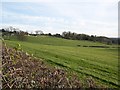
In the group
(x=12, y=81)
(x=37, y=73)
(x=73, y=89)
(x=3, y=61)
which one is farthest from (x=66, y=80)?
(x=3, y=61)

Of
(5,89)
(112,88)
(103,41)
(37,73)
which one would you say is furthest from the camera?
(103,41)

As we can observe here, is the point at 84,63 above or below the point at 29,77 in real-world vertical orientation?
below

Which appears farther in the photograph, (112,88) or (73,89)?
(112,88)

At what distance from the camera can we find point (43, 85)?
8.27 meters

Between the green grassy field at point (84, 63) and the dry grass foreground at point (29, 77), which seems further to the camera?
the green grassy field at point (84, 63)

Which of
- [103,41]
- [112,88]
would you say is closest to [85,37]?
[103,41]

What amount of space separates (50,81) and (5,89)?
4.88 feet

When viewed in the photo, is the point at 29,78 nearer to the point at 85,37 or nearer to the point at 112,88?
the point at 112,88

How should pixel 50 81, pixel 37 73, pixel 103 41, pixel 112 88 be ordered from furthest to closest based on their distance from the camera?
pixel 103 41, pixel 112 88, pixel 37 73, pixel 50 81

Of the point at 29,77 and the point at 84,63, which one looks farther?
the point at 84,63

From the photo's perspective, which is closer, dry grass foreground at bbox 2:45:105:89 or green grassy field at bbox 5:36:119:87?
dry grass foreground at bbox 2:45:105:89

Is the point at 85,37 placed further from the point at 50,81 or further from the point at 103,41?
the point at 50,81

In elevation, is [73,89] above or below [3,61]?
below

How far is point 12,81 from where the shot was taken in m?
8.13
